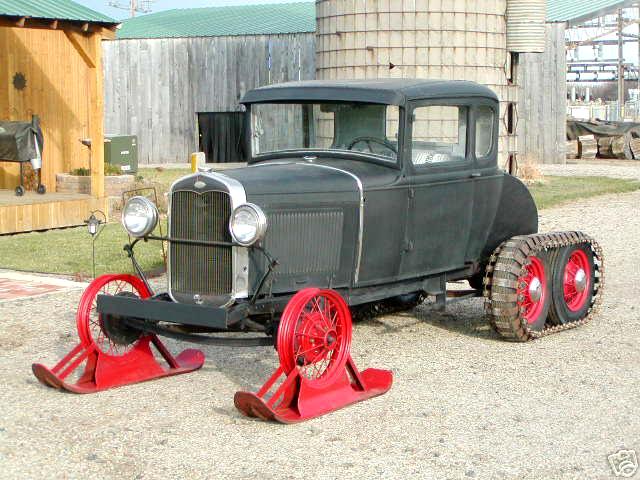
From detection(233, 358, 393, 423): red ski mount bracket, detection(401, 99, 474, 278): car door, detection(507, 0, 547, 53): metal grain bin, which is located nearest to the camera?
detection(233, 358, 393, 423): red ski mount bracket

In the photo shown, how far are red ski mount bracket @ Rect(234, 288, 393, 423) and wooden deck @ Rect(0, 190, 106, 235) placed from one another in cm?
898

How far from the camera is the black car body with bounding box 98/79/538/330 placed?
662 cm

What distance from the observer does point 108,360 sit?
22.8 ft

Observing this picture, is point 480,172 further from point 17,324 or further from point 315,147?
point 17,324

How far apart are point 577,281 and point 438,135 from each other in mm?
1683

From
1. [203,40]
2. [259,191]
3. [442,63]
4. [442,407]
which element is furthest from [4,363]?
[203,40]

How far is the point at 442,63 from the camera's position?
19141mm

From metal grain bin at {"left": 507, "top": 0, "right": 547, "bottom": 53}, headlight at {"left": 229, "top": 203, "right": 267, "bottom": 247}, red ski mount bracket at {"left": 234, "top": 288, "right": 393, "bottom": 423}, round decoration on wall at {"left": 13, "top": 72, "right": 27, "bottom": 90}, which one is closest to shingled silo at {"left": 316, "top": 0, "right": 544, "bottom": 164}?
metal grain bin at {"left": 507, "top": 0, "right": 547, "bottom": 53}

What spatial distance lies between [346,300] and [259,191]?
108cm

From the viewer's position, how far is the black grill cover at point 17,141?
15.5 metres

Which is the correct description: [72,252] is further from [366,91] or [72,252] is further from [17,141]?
[366,91]

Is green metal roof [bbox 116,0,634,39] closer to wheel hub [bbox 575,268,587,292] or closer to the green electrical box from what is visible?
the green electrical box

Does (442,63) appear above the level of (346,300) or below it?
above

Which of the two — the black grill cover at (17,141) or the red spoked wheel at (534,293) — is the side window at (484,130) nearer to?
the red spoked wheel at (534,293)
